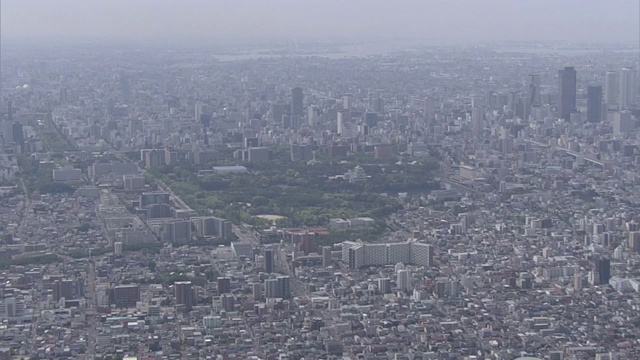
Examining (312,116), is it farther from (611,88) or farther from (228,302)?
(228,302)

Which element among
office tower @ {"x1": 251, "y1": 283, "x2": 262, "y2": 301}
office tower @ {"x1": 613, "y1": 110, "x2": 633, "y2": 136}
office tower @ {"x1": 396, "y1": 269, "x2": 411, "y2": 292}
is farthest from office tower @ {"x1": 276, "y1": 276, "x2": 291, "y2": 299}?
office tower @ {"x1": 613, "y1": 110, "x2": 633, "y2": 136}

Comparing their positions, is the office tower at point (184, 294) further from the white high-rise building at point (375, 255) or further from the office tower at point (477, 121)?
the office tower at point (477, 121)

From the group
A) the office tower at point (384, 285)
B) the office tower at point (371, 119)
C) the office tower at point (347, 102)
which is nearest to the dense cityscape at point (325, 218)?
the office tower at point (384, 285)

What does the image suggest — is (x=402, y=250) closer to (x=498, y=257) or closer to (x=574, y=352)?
(x=498, y=257)

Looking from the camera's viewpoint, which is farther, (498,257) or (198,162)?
(198,162)

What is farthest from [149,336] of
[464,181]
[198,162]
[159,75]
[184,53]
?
[184,53]

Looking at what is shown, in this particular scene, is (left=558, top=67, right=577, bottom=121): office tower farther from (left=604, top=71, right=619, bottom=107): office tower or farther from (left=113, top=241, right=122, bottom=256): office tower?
(left=113, top=241, right=122, bottom=256): office tower
